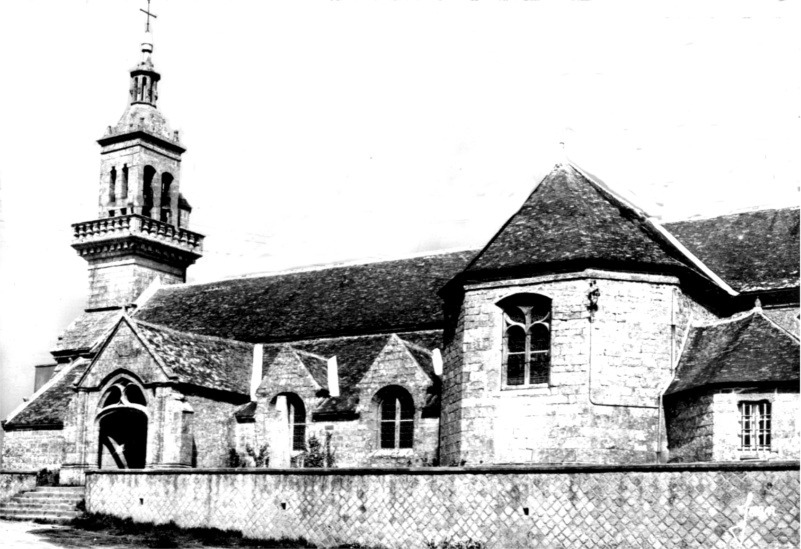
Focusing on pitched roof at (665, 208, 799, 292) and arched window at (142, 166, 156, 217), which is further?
arched window at (142, 166, 156, 217)

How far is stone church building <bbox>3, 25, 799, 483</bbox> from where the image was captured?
27484 millimetres

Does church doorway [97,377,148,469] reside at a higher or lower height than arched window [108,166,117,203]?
lower

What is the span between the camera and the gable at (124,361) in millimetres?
35156

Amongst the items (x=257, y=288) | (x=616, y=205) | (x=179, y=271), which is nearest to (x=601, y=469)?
(x=616, y=205)

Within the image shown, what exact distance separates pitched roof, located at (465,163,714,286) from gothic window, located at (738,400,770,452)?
166 inches

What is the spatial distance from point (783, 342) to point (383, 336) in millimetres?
14769

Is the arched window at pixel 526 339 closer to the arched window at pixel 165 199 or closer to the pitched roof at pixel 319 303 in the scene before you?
the pitched roof at pixel 319 303

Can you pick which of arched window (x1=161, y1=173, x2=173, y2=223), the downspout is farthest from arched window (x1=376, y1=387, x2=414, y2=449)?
arched window (x1=161, y1=173, x2=173, y2=223)

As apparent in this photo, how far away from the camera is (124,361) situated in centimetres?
3581

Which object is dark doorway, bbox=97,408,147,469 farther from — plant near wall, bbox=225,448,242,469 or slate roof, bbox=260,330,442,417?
slate roof, bbox=260,330,442,417

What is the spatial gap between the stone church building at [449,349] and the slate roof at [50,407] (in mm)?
101

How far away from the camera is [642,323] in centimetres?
2828

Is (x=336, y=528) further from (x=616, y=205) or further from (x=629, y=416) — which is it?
(x=616, y=205)

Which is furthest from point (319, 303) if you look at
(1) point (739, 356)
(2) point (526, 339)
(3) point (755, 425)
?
(3) point (755, 425)
